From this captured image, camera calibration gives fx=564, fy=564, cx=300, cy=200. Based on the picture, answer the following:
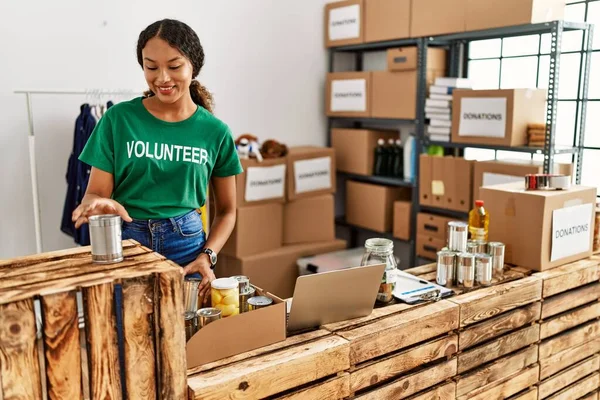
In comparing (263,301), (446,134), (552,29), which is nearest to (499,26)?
(552,29)

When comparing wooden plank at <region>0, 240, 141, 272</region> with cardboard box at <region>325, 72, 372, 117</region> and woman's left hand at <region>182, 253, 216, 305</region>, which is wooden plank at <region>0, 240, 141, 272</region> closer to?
woman's left hand at <region>182, 253, 216, 305</region>

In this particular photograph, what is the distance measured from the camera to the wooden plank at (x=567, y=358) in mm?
2014

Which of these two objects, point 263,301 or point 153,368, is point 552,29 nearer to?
point 263,301

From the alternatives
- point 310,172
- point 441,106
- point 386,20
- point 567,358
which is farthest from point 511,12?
point 567,358

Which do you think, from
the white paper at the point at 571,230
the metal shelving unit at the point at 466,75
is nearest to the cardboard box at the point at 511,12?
the metal shelving unit at the point at 466,75

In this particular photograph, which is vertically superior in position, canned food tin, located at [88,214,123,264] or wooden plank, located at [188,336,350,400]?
canned food tin, located at [88,214,123,264]

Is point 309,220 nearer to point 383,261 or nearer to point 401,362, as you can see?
point 383,261

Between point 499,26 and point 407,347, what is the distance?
2137 millimetres

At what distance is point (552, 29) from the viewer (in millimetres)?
2883

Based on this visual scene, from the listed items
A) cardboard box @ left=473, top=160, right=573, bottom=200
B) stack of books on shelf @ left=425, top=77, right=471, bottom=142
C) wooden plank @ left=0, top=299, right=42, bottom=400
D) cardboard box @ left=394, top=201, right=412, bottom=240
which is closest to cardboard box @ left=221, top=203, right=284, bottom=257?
cardboard box @ left=394, top=201, right=412, bottom=240

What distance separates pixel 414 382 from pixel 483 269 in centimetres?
49

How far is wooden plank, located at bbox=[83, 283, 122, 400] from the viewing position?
106 centimetres

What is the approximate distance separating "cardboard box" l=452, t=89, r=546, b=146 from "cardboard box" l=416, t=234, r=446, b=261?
26.8 inches

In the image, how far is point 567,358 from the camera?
6.89 feet
